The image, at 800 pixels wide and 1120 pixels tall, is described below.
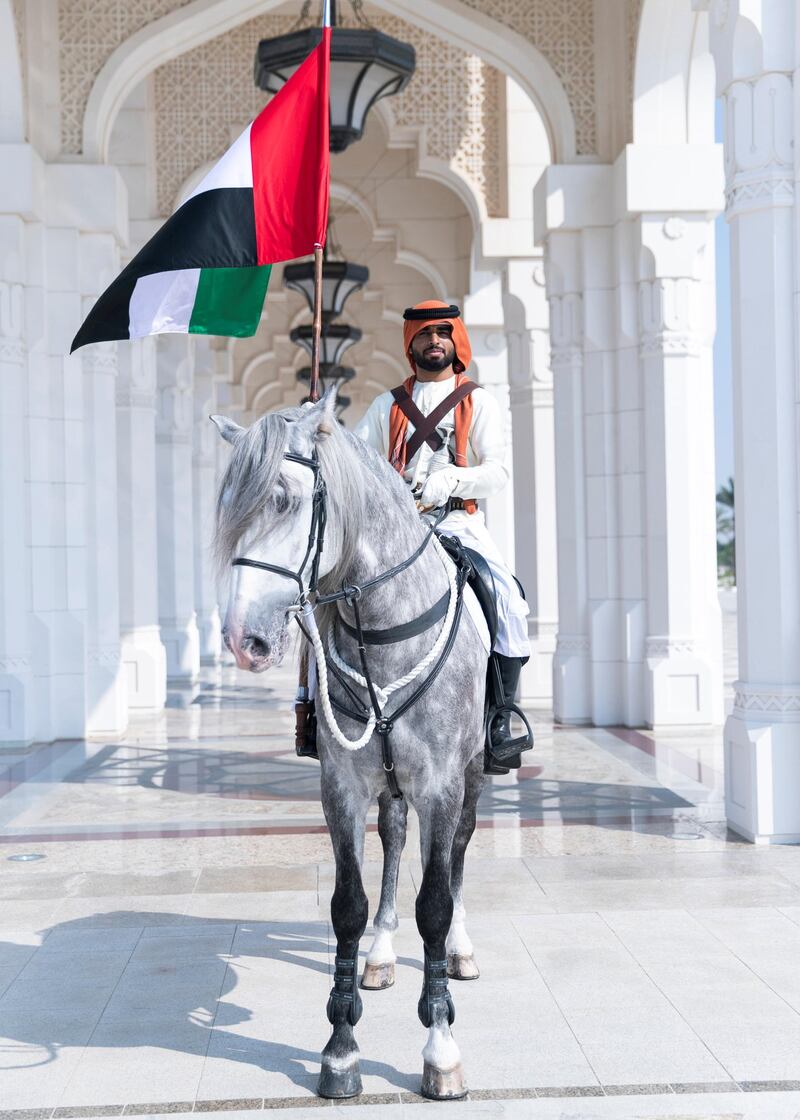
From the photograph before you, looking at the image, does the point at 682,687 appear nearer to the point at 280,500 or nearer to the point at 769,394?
the point at 769,394

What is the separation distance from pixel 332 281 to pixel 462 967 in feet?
32.2

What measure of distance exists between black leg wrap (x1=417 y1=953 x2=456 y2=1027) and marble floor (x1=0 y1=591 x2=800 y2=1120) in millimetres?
159

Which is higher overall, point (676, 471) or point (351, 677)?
point (676, 471)

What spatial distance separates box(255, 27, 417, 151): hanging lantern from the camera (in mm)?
7930

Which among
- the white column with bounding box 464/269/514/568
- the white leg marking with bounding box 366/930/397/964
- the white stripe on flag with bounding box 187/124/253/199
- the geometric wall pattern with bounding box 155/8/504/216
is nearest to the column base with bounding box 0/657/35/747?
the white leg marking with bounding box 366/930/397/964

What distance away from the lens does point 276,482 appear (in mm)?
2885

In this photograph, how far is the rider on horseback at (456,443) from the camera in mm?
3881

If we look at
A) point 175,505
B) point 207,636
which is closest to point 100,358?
point 175,505

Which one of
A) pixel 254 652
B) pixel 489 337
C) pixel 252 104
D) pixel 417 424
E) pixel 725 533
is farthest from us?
pixel 725 533

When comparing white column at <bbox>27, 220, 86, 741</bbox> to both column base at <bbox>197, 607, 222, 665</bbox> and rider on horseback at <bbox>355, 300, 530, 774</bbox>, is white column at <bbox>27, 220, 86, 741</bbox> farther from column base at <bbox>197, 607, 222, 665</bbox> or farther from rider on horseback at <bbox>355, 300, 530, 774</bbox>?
column base at <bbox>197, 607, 222, 665</bbox>

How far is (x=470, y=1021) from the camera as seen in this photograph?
362 centimetres

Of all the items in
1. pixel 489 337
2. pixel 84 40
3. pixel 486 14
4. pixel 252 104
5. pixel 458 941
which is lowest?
pixel 458 941

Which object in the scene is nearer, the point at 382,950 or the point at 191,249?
the point at 191,249

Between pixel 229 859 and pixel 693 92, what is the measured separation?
6289mm
